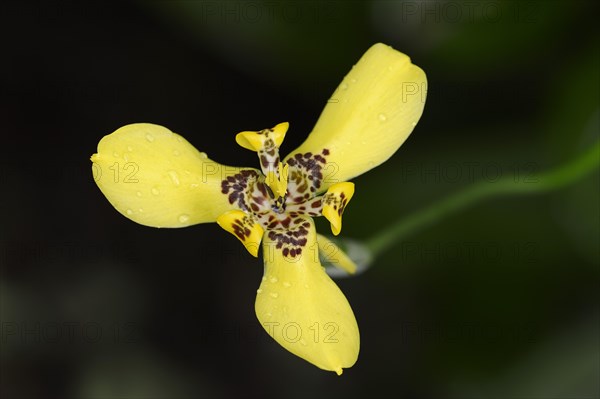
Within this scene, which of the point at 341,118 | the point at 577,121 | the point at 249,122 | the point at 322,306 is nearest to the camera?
the point at 322,306

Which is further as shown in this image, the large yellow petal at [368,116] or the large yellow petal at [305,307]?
the large yellow petal at [368,116]

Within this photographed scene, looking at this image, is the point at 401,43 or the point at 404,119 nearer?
the point at 404,119

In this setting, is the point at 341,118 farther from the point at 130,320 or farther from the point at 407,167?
the point at 130,320

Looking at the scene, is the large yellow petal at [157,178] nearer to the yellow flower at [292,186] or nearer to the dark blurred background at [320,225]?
the yellow flower at [292,186]

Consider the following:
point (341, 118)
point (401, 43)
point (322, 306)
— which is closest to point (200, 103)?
point (401, 43)

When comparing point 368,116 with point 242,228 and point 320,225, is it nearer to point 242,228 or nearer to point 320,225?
point 242,228

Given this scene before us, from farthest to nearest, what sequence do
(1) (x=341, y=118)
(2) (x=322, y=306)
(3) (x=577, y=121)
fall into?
1. (3) (x=577, y=121)
2. (1) (x=341, y=118)
3. (2) (x=322, y=306)

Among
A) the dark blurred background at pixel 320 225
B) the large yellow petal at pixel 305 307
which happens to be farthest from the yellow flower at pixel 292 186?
the dark blurred background at pixel 320 225
